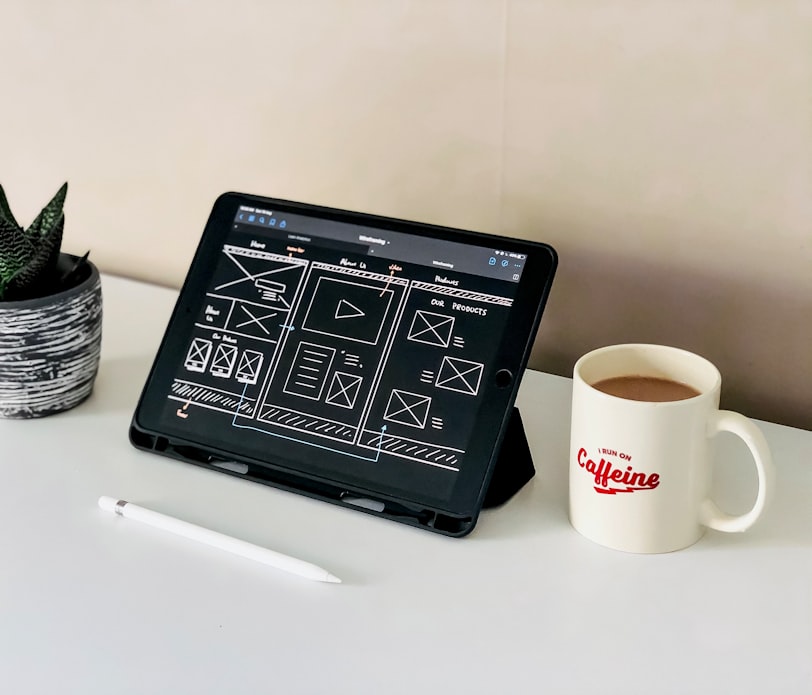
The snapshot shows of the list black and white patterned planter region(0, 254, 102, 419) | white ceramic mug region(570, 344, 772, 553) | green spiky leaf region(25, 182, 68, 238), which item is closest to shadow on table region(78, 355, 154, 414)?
black and white patterned planter region(0, 254, 102, 419)

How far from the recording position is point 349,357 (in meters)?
0.69

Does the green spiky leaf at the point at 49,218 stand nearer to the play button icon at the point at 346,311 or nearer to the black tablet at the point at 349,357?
the black tablet at the point at 349,357

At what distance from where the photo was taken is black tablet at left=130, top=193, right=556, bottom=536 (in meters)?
0.65

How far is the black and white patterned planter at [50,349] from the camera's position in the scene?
73cm

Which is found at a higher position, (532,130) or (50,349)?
(532,130)

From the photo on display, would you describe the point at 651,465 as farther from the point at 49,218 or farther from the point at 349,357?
the point at 49,218

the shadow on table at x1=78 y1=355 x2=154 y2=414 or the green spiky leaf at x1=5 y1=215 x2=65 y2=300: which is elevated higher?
the green spiky leaf at x1=5 y1=215 x2=65 y2=300

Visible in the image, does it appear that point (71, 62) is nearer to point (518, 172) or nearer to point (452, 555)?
point (518, 172)

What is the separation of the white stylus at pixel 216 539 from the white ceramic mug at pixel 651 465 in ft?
0.54

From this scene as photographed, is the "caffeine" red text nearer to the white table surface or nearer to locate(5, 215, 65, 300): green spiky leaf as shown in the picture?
the white table surface

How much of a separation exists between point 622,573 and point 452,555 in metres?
0.10

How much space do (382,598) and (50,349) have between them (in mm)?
340

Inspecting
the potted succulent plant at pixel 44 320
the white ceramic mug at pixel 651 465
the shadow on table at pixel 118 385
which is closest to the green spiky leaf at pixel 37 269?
the potted succulent plant at pixel 44 320

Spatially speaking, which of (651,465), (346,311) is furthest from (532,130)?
(651,465)
